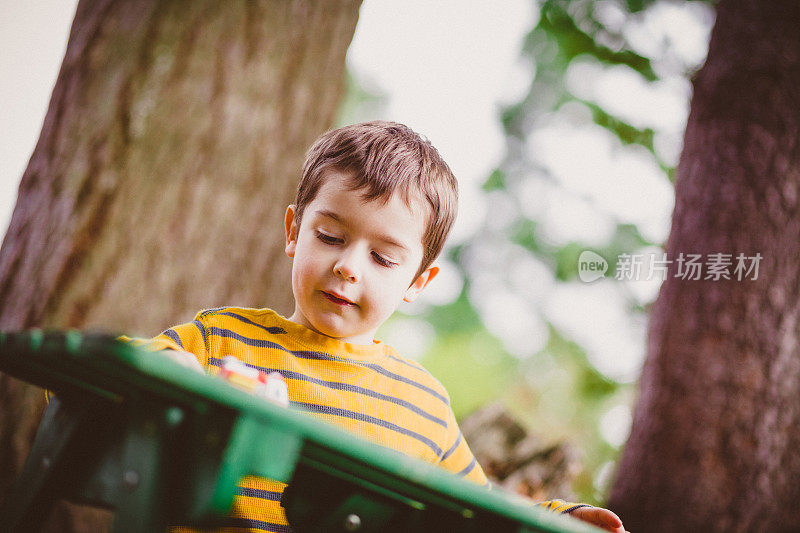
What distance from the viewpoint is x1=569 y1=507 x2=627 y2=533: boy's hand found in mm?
1163

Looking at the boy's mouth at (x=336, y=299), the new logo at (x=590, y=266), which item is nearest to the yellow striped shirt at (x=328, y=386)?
the boy's mouth at (x=336, y=299)

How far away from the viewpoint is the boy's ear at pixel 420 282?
1497mm

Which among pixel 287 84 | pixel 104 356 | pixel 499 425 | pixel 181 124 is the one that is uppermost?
pixel 287 84

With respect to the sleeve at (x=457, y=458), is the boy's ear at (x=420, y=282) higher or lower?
higher

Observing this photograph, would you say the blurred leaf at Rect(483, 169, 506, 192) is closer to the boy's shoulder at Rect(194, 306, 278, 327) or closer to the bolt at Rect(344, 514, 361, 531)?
the boy's shoulder at Rect(194, 306, 278, 327)

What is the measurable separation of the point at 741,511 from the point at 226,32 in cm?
270

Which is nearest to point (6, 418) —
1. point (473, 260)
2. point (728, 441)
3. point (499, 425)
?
point (499, 425)

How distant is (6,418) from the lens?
168 cm

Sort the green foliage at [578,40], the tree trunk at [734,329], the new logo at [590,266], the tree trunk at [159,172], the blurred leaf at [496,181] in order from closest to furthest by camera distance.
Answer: the tree trunk at [159,172]
the tree trunk at [734,329]
the green foliage at [578,40]
the new logo at [590,266]
the blurred leaf at [496,181]

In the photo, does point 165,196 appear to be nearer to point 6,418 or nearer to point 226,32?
point 226,32

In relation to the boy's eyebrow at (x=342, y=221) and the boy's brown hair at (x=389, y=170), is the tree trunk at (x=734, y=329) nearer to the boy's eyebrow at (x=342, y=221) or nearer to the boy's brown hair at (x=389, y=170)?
the boy's brown hair at (x=389, y=170)

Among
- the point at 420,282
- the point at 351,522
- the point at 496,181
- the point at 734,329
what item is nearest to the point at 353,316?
the point at 420,282

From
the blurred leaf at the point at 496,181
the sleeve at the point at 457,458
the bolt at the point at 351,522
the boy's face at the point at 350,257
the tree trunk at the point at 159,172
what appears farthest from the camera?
the blurred leaf at the point at 496,181

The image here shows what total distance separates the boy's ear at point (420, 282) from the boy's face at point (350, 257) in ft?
0.43
